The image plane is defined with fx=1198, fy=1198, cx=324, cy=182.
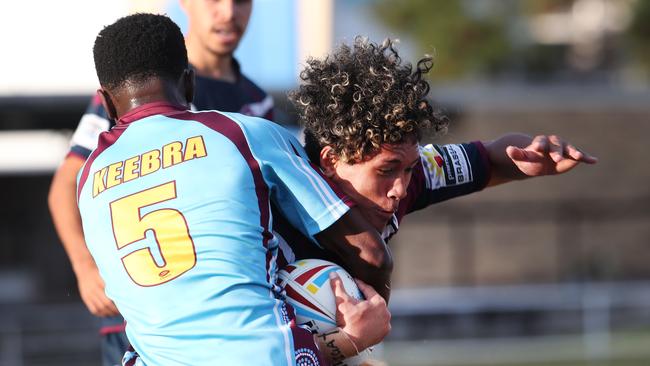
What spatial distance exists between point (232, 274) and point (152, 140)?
480 millimetres

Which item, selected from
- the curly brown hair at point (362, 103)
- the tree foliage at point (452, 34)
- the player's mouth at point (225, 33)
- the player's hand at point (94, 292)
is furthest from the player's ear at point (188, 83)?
the tree foliage at point (452, 34)

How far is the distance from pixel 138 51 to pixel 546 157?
146 centimetres

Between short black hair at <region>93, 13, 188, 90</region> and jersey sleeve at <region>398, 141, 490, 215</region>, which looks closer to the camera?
short black hair at <region>93, 13, 188, 90</region>

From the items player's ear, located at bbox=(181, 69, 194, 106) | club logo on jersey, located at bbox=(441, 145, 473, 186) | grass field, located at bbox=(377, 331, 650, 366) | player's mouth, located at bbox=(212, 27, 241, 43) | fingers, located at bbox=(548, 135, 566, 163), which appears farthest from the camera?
grass field, located at bbox=(377, 331, 650, 366)

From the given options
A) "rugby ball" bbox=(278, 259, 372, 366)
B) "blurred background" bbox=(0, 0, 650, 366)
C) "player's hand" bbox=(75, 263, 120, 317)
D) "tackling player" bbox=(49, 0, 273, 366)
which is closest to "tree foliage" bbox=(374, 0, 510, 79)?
"blurred background" bbox=(0, 0, 650, 366)

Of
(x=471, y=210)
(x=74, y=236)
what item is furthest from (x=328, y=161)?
(x=471, y=210)

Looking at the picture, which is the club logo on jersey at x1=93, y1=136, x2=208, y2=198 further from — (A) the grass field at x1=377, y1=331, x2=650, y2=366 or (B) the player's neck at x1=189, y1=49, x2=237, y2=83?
Result: (A) the grass field at x1=377, y1=331, x2=650, y2=366

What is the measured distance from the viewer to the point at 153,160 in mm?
3426

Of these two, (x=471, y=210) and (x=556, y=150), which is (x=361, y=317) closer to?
(x=556, y=150)

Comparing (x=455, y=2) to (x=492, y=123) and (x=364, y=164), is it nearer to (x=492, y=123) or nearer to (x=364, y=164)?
(x=492, y=123)

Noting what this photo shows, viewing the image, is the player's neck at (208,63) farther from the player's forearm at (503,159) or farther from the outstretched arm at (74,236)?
the player's forearm at (503,159)

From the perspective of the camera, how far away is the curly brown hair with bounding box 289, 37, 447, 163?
3580 millimetres

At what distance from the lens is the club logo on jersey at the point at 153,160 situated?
3398 mm

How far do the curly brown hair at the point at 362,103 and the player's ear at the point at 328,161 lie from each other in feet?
0.06
